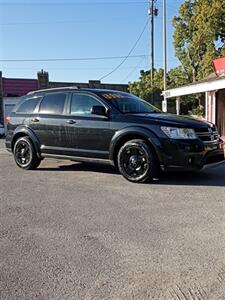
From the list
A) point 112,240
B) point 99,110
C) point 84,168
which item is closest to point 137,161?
point 99,110

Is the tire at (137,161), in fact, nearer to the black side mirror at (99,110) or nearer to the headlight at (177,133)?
A: the headlight at (177,133)

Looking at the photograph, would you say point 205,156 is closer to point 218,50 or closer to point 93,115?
point 93,115

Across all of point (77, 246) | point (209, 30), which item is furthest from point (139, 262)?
point (209, 30)

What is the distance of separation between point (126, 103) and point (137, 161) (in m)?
1.43

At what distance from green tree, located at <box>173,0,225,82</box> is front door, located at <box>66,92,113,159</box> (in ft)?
70.7

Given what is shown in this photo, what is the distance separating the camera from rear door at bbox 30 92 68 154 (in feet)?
28.3

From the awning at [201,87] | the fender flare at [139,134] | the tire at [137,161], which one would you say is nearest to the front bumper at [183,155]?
the fender flare at [139,134]

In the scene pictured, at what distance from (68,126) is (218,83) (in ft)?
30.1

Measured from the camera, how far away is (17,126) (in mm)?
9453

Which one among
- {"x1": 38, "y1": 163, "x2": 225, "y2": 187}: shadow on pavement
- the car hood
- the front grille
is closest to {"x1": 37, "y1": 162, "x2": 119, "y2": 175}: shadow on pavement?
{"x1": 38, "y1": 163, "x2": 225, "y2": 187}: shadow on pavement

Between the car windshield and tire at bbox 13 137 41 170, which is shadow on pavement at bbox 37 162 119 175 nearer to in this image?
tire at bbox 13 137 41 170

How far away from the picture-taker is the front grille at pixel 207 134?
736 cm

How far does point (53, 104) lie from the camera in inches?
351

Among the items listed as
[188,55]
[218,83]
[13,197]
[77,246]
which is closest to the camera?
[77,246]
